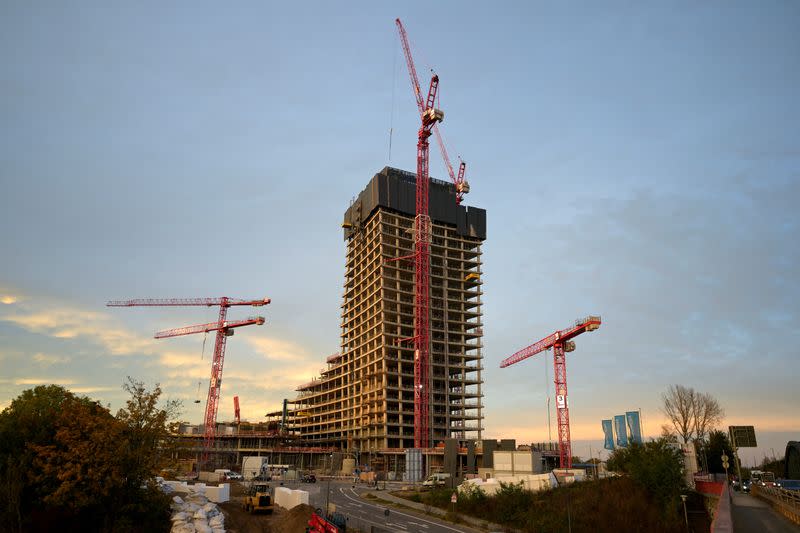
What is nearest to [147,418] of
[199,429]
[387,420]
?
[387,420]

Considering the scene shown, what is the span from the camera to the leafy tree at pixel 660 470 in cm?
5884

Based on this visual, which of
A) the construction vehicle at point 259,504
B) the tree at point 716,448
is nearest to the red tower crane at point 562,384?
the tree at point 716,448

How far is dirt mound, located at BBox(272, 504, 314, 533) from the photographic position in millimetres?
50688

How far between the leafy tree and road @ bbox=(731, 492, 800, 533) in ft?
18.7

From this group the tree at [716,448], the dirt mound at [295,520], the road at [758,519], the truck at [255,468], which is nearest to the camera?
the road at [758,519]

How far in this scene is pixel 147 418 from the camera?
49281 mm

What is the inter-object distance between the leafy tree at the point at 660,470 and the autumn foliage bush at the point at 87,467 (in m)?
49.2

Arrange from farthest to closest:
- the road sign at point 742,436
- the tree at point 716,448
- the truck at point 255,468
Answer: the tree at point 716,448 → the truck at point 255,468 → the road sign at point 742,436

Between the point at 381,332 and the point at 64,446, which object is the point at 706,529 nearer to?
the point at 64,446

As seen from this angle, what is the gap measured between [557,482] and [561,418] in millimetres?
61158

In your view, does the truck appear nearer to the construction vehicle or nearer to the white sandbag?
the construction vehicle

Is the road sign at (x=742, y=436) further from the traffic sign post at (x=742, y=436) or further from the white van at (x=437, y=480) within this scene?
the white van at (x=437, y=480)

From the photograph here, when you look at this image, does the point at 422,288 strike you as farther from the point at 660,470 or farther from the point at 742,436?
the point at 660,470

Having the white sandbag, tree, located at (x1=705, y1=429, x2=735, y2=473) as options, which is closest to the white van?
the white sandbag
